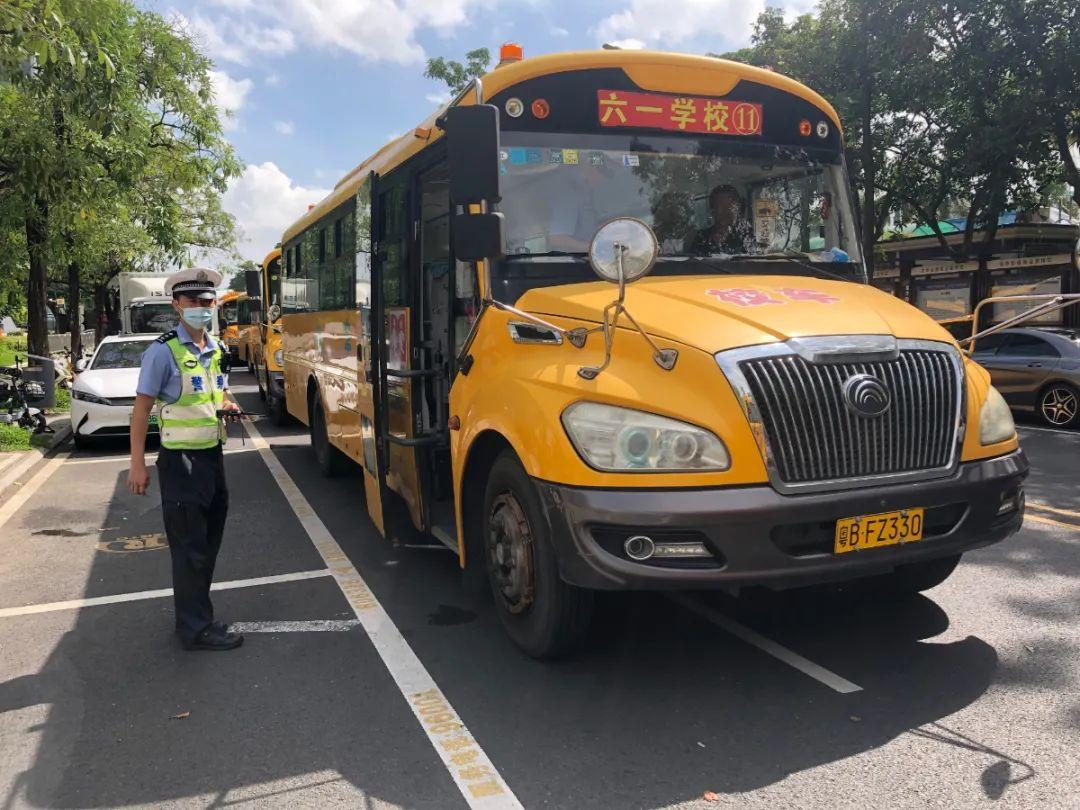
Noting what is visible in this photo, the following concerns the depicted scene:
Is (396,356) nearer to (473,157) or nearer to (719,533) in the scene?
(473,157)

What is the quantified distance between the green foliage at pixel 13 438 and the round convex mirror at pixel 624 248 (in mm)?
9922

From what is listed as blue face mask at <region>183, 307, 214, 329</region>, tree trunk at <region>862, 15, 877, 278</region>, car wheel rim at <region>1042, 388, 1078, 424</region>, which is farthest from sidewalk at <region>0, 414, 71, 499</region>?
tree trunk at <region>862, 15, 877, 278</region>

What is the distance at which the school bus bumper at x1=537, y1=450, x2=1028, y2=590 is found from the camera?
3.32 meters

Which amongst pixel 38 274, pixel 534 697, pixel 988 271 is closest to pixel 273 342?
pixel 38 274

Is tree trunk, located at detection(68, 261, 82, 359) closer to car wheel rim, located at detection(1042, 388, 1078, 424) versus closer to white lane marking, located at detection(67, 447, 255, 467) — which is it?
white lane marking, located at detection(67, 447, 255, 467)

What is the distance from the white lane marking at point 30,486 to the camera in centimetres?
808

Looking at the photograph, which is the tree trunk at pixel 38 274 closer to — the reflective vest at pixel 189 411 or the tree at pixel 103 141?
the tree at pixel 103 141

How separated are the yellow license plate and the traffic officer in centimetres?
294

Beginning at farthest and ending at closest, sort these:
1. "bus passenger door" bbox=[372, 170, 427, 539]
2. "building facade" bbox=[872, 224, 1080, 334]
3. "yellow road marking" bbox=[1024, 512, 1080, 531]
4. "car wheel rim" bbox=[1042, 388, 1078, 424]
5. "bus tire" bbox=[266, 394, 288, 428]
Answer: "building facade" bbox=[872, 224, 1080, 334] < "bus tire" bbox=[266, 394, 288, 428] < "car wheel rim" bbox=[1042, 388, 1078, 424] < "yellow road marking" bbox=[1024, 512, 1080, 531] < "bus passenger door" bbox=[372, 170, 427, 539]

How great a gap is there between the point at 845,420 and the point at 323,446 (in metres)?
6.57

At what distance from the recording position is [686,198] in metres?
4.71

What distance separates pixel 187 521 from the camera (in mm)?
4504

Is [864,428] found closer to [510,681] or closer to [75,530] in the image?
[510,681]

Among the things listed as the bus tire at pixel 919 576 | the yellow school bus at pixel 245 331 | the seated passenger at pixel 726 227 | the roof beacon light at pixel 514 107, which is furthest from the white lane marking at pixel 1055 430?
the yellow school bus at pixel 245 331
